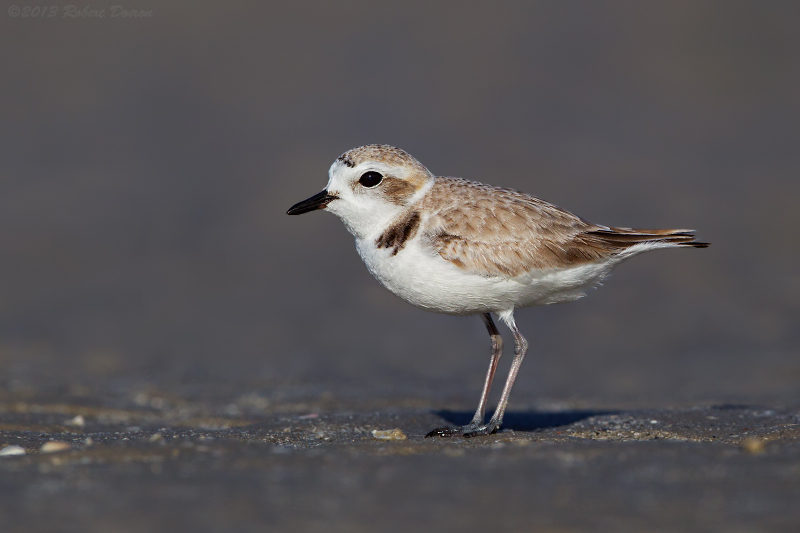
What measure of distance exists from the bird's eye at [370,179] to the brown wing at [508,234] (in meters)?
0.35

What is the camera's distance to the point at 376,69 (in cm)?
1677

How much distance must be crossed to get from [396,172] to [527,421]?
2.30 metres

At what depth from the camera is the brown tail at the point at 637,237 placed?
19.2ft

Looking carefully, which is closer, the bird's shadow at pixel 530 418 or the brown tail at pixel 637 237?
the brown tail at pixel 637 237

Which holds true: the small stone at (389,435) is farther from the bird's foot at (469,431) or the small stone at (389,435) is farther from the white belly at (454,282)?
the white belly at (454,282)

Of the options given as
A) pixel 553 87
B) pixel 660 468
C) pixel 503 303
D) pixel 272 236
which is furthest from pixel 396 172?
pixel 553 87

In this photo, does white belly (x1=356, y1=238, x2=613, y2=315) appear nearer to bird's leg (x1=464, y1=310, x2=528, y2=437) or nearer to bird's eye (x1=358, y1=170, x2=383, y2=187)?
bird's leg (x1=464, y1=310, x2=528, y2=437)

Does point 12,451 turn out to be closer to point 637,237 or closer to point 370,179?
point 370,179

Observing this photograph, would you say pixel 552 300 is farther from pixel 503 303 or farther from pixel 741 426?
pixel 741 426

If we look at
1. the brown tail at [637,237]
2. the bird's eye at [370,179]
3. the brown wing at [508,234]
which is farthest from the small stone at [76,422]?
the brown tail at [637,237]

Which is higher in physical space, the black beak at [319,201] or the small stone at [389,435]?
the black beak at [319,201]

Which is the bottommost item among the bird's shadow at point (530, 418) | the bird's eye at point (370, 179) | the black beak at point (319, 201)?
the bird's shadow at point (530, 418)

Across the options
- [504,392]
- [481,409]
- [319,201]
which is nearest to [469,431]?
[481,409]

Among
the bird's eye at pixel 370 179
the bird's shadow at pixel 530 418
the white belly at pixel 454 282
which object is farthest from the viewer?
the bird's shadow at pixel 530 418
